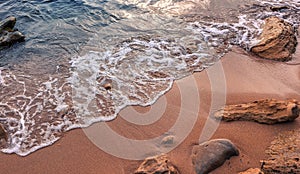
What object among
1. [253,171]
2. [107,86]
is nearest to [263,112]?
[253,171]

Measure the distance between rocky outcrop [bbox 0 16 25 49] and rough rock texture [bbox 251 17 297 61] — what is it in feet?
16.7

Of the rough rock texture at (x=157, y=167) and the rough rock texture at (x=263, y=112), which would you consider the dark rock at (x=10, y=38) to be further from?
the rough rock texture at (x=263, y=112)

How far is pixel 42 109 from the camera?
12.9ft

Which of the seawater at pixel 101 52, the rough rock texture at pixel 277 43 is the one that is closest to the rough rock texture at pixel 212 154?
the seawater at pixel 101 52

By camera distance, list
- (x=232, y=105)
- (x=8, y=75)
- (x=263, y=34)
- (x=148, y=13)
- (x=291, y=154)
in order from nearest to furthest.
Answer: (x=291, y=154)
(x=232, y=105)
(x=8, y=75)
(x=263, y=34)
(x=148, y=13)

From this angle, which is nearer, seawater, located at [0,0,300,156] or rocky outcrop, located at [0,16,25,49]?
seawater, located at [0,0,300,156]

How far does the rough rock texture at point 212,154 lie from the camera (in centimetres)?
286

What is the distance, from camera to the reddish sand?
3.03 meters

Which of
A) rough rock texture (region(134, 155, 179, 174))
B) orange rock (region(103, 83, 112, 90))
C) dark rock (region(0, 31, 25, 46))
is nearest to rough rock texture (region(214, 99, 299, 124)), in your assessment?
rough rock texture (region(134, 155, 179, 174))

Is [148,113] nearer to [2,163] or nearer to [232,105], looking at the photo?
[232,105]

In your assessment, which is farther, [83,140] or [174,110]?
[174,110]

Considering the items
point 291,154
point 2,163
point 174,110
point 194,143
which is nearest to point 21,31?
point 2,163

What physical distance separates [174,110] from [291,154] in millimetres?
1609

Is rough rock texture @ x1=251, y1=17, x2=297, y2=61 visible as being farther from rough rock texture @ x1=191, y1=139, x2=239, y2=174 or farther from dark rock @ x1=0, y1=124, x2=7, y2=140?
dark rock @ x1=0, y1=124, x2=7, y2=140
